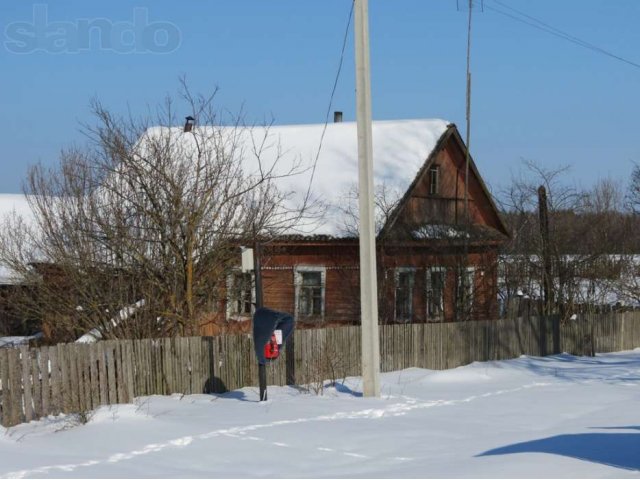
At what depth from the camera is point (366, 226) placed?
1443cm

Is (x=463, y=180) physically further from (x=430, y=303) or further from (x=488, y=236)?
(x=430, y=303)

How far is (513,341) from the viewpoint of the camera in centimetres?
2367

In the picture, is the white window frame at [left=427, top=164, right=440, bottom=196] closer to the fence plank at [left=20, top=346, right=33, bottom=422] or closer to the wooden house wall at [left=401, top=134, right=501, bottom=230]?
the wooden house wall at [left=401, top=134, right=501, bottom=230]

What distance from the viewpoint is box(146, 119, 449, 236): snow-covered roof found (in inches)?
1057

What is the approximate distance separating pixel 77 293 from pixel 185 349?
3.18 m

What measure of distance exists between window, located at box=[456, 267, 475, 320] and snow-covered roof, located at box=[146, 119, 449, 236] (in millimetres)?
2965

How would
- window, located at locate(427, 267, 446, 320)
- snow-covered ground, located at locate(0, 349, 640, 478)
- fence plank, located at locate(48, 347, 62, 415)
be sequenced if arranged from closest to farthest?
snow-covered ground, located at locate(0, 349, 640, 478) → fence plank, located at locate(48, 347, 62, 415) → window, located at locate(427, 267, 446, 320)

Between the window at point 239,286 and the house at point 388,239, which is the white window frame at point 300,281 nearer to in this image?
the house at point 388,239

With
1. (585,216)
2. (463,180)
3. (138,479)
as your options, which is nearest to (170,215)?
(138,479)

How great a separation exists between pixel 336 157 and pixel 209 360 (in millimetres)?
14913

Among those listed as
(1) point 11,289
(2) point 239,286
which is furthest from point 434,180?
(1) point 11,289

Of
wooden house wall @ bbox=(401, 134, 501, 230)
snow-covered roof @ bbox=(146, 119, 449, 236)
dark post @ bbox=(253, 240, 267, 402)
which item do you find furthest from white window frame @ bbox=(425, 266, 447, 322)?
dark post @ bbox=(253, 240, 267, 402)

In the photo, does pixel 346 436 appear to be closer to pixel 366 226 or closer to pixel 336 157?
pixel 366 226

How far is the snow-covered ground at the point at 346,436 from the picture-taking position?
9.05 metres
